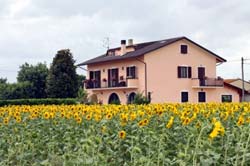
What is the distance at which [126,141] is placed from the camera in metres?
5.02

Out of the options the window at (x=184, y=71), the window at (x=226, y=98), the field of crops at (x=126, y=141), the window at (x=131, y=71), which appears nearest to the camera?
the field of crops at (x=126, y=141)

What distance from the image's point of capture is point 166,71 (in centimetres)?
3947

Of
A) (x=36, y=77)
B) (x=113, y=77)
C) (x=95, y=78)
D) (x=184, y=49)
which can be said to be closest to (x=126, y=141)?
(x=184, y=49)

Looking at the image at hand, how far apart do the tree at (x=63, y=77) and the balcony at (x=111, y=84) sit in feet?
6.18

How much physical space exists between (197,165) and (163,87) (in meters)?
35.8

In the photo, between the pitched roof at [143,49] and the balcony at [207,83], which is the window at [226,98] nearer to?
the balcony at [207,83]

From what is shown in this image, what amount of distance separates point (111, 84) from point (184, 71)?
536 centimetres

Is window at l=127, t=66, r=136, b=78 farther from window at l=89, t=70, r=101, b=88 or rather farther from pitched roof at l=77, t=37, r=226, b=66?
window at l=89, t=70, r=101, b=88

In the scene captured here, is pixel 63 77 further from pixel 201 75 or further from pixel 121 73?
pixel 201 75

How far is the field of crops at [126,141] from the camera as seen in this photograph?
3.71 metres

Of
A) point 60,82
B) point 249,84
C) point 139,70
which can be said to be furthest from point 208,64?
point 249,84

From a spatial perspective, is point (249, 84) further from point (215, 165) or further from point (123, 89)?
point (215, 165)

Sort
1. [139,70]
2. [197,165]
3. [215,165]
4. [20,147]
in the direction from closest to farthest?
[197,165]
[215,165]
[20,147]
[139,70]

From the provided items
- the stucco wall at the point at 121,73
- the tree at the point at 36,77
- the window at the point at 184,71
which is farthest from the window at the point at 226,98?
the tree at the point at 36,77
